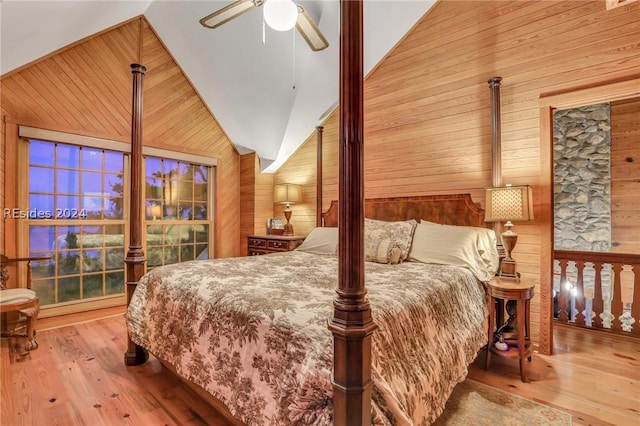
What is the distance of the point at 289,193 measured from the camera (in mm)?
4344

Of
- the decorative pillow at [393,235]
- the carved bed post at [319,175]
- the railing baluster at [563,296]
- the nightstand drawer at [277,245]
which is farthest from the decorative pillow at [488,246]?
the nightstand drawer at [277,245]

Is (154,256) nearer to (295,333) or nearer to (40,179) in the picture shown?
(40,179)

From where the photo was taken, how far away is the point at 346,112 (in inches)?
40.9

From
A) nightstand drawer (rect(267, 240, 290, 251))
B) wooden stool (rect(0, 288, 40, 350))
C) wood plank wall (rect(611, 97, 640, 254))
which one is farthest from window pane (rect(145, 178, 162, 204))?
wood plank wall (rect(611, 97, 640, 254))

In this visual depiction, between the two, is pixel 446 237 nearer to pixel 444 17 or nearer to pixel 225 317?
pixel 225 317

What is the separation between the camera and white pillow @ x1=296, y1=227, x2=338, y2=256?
3.23 meters

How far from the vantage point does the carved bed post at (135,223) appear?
2.35m

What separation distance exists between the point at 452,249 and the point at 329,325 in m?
1.77

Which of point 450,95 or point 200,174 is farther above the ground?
point 450,95

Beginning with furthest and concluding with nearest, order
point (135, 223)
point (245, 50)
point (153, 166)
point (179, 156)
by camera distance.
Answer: point (179, 156) < point (153, 166) < point (245, 50) < point (135, 223)

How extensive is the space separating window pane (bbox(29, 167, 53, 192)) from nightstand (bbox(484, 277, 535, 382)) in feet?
14.0

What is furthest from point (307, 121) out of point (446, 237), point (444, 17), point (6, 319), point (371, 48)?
point (6, 319)

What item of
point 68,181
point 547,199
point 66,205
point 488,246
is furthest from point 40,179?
point 547,199

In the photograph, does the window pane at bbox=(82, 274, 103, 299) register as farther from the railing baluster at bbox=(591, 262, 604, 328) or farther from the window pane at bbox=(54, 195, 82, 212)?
the railing baluster at bbox=(591, 262, 604, 328)
